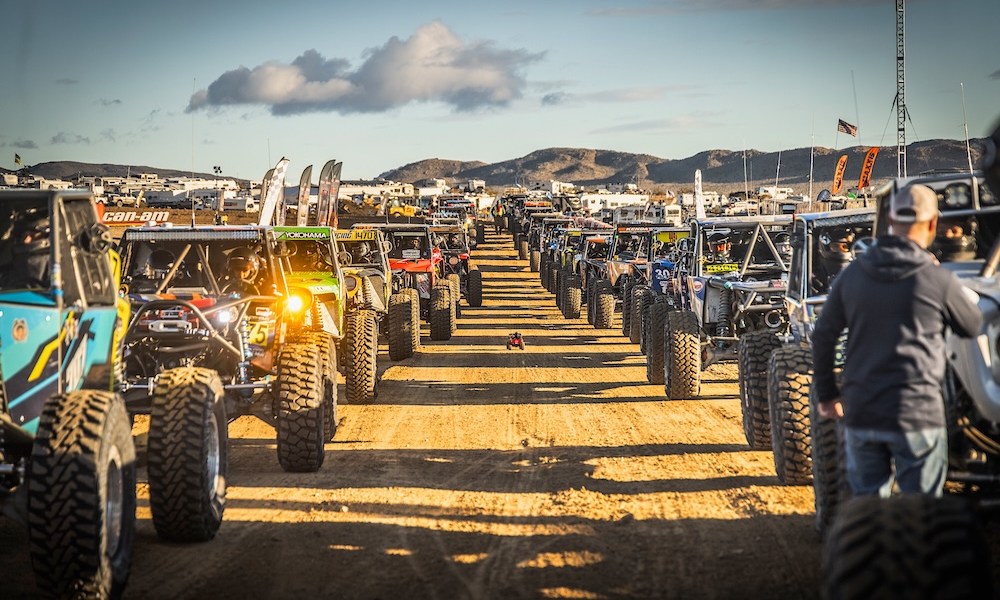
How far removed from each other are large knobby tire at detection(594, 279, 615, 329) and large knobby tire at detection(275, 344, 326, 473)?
13.3 meters

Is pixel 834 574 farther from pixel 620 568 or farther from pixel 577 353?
pixel 577 353

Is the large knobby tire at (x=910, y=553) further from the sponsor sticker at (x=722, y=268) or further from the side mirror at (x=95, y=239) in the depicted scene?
the sponsor sticker at (x=722, y=268)

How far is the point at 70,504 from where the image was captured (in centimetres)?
532

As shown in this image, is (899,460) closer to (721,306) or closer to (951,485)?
(951,485)

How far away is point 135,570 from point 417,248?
15.8 m

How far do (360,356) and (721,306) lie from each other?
4253 millimetres

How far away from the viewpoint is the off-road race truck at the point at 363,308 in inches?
500

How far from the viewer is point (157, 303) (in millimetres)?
8289

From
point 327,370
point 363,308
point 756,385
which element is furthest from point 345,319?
point 756,385

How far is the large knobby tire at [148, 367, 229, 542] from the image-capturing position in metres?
6.76

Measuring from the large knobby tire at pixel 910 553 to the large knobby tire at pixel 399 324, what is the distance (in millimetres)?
13269

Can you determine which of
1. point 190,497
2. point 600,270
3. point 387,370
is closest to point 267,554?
point 190,497

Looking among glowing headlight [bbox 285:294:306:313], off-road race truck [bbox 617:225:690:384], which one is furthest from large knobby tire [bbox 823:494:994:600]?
off-road race truck [bbox 617:225:690:384]

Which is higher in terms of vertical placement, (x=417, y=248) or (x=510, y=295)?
(x=417, y=248)
